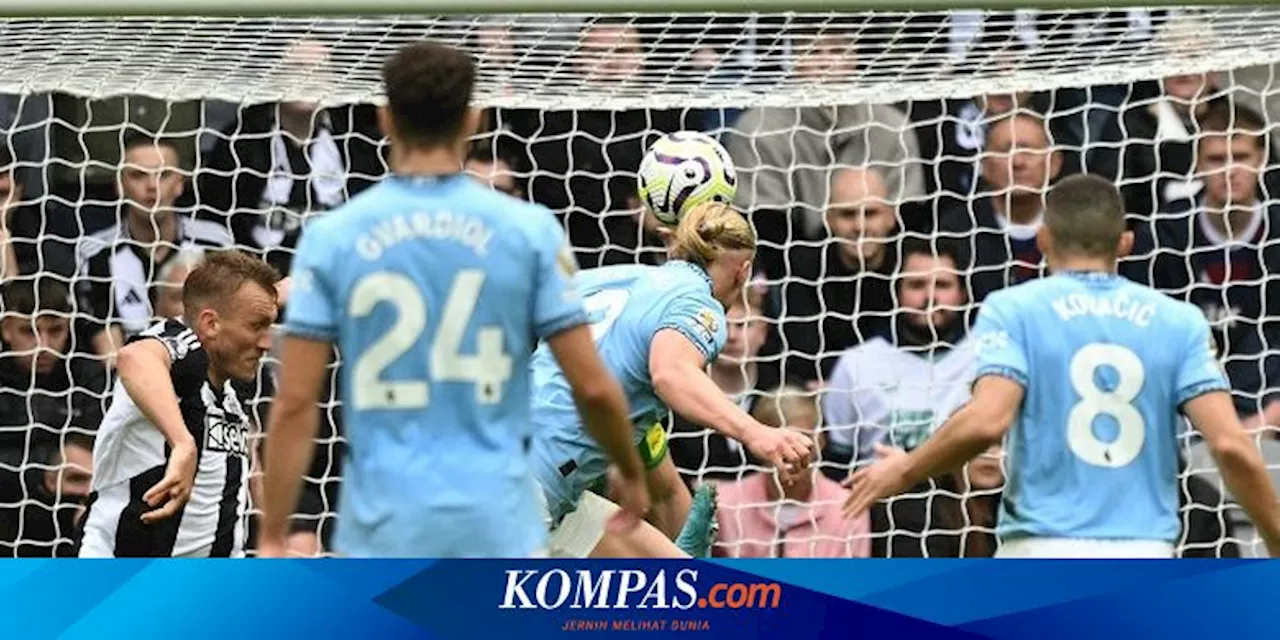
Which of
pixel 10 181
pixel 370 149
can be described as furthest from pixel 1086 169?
pixel 10 181

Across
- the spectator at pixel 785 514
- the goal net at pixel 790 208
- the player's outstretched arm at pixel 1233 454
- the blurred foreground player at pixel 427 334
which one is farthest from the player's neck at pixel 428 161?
the spectator at pixel 785 514

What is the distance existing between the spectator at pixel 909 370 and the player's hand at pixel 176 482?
2.43 metres

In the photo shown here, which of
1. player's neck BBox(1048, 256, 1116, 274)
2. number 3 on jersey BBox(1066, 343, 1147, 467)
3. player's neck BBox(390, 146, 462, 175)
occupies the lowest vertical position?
player's neck BBox(390, 146, 462, 175)

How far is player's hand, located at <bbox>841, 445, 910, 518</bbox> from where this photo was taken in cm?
598

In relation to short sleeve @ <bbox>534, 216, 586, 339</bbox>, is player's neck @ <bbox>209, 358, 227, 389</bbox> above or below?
above

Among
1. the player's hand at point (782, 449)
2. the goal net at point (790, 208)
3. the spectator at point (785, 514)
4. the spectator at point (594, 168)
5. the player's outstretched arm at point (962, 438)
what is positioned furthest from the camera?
the spectator at point (594, 168)

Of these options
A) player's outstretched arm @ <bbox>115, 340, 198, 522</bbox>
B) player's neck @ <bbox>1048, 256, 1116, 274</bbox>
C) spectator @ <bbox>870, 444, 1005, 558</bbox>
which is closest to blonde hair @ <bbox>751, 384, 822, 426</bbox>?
spectator @ <bbox>870, 444, 1005, 558</bbox>

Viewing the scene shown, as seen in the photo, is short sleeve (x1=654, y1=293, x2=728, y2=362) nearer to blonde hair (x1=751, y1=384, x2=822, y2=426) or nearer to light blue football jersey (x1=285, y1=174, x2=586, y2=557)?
light blue football jersey (x1=285, y1=174, x2=586, y2=557)

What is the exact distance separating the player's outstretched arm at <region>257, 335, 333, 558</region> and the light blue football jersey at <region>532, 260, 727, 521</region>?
1.67 metres

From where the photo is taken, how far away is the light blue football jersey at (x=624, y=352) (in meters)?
6.89

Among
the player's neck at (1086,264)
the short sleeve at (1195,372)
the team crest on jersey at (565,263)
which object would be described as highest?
the player's neck at (1086,264)

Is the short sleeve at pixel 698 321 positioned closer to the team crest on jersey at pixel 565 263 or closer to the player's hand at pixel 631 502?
the player's hand at pixel 631 502

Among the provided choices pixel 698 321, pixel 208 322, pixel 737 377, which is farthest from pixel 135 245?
pixel 698 321

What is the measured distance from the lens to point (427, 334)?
17.3 feet
